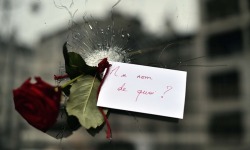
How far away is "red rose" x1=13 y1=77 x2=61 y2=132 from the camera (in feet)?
1.21

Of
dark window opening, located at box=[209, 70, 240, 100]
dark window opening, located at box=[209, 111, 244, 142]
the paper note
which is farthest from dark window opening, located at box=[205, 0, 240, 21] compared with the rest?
the paper note

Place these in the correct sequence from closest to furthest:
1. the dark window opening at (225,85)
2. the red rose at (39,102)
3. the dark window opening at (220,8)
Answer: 1. the red rose at (39,102)
2. the dark window opening at (220,8)
3. the dark window opening at (225,85)

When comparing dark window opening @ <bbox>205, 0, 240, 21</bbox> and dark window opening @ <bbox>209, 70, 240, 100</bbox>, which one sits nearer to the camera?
dark window opening @ <bbox>205, 0, 240, 21</bbox>

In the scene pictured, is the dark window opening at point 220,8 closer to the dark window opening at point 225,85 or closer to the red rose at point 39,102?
the dark window opening at point 225,85

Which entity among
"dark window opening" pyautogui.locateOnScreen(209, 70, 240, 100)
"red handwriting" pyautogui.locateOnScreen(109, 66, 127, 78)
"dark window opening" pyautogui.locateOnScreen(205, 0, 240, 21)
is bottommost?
"red handwriting" pyautogui.locateOnScreen(109, 66, 127, 78)

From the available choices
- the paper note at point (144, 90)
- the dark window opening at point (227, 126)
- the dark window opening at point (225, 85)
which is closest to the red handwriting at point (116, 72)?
the paper note at point (144, 90)

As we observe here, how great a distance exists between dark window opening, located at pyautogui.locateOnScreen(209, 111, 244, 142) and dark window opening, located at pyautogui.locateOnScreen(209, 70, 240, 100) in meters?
0.40

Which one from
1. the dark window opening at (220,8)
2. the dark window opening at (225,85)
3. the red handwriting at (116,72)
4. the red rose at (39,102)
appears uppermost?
the dark window opening at (220,8)

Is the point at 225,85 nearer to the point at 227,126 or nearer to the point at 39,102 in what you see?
the point at 227,126

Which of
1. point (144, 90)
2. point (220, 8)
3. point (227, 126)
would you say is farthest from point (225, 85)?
point (144, 90)

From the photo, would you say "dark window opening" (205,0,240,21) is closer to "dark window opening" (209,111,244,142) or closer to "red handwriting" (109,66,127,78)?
"dark window opening" (209,111,244,142)

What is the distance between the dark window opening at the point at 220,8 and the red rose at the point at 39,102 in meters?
7.16

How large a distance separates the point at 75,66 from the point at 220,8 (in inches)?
299

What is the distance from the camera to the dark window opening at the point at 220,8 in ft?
23.8
